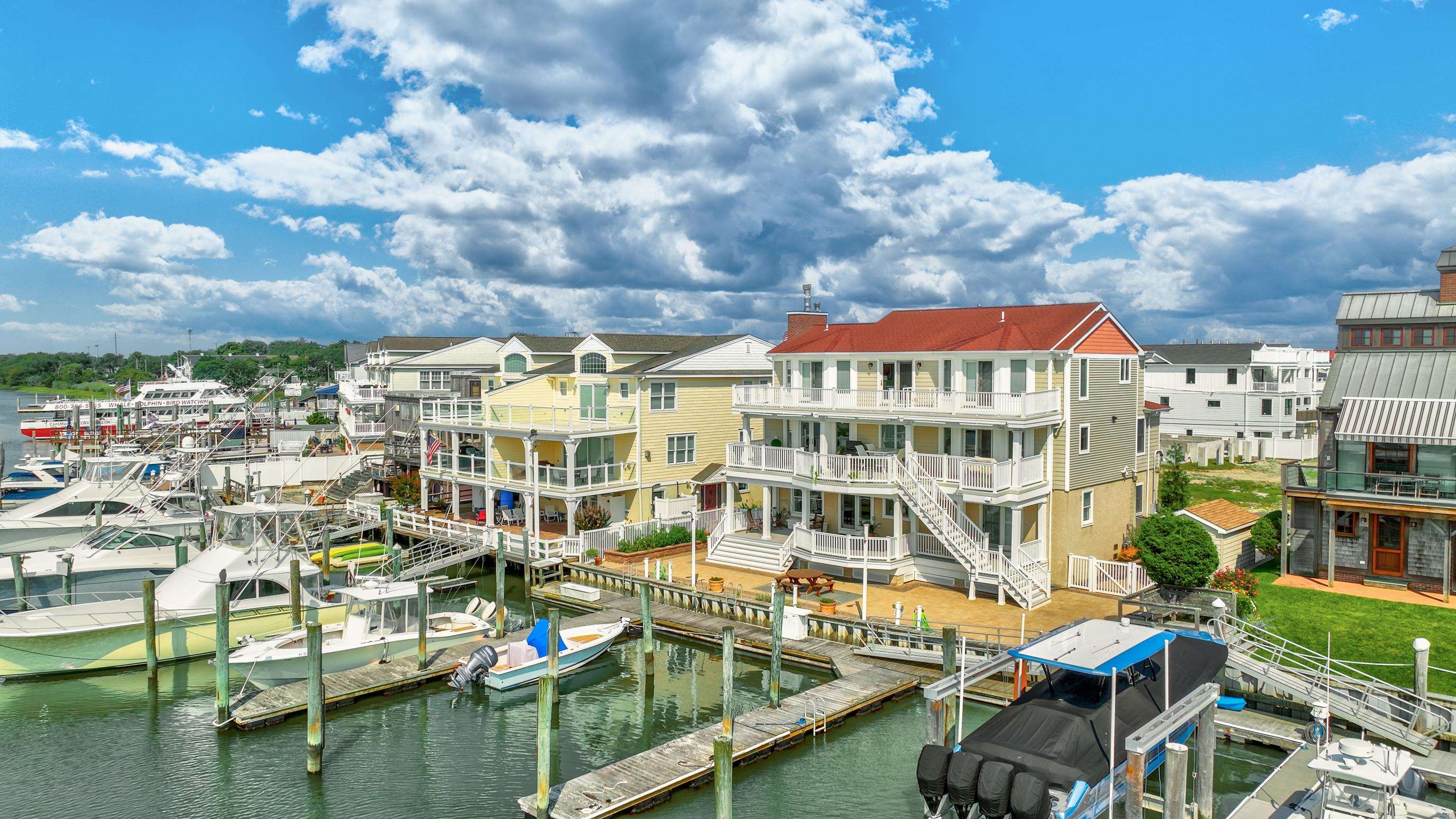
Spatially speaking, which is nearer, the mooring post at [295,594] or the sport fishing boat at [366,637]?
the sport fishing boat at [366,637]

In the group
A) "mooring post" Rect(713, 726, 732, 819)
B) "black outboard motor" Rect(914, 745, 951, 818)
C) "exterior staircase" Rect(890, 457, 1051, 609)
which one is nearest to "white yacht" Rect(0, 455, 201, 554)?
"exterior staircase" Rect(890, 457, 1051, 609)

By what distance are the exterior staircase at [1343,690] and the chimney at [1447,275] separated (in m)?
14.8

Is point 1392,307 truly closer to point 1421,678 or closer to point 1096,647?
point 1421,678

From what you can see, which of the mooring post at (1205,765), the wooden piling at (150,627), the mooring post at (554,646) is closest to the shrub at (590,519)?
the mooring post at (554,646)

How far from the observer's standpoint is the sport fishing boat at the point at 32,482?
4916 centimetres

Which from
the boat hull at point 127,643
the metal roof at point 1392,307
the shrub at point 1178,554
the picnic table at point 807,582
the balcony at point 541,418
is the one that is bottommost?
the boat hull at point 127,643

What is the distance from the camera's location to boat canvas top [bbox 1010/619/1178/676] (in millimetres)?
15102

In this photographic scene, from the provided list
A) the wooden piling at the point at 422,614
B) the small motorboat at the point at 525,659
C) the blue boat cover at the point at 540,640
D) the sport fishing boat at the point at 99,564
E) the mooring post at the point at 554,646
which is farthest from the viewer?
the sport fishing boat at the point at 99,564

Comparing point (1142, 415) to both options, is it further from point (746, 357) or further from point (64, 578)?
point (64, 578)

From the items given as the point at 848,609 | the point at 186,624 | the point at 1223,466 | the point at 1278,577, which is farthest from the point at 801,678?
the point at 1223,466

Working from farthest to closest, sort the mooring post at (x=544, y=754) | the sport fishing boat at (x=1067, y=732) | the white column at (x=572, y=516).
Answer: the white column at (x=572, y=516)
the mooring post at (x=544, y=754)
the sport fishing boat at (x=1067, y=732)

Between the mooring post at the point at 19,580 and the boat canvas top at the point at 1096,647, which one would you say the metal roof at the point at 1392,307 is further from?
the mooring post at the point at 19,580

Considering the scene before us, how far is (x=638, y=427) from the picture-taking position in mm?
38156

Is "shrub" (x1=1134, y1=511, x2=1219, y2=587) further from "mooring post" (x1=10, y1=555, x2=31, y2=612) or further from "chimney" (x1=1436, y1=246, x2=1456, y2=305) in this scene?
"mooring post" (x1=10, y1=555, x2=31, y2=612)
